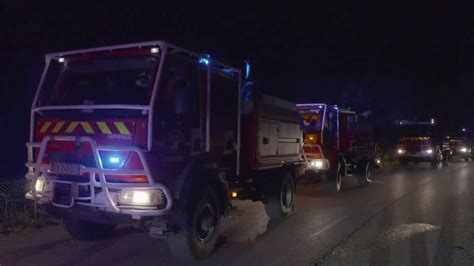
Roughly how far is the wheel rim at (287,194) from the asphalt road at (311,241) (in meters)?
0.31

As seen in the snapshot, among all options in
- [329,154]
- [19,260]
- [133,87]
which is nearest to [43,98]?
[133,87]

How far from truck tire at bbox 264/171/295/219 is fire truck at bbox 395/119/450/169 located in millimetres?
18328

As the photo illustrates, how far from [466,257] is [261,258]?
2.74 metres

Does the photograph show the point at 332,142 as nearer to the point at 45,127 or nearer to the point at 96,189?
the point at 45,127

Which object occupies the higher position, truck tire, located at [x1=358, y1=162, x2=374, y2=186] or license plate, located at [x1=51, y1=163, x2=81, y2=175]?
license plate, located at [x1=51, y1=163, x2=81, y2=175]

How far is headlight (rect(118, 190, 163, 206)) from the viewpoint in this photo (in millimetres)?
5637

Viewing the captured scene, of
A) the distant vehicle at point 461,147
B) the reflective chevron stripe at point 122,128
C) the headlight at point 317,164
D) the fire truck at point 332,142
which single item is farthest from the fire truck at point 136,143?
the distant vehicle at point 461,147

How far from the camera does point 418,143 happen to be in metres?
26.4

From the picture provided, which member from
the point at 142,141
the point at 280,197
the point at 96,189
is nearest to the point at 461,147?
the point at 280,197

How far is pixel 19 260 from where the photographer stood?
640 centimetres

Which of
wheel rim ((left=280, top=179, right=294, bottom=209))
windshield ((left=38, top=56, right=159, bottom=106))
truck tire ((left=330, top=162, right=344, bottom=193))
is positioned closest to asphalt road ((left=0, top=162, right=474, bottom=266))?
wheel rim ((left=280, top=179, right=294, bottom=209))

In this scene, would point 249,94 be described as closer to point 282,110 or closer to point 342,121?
point 282,110

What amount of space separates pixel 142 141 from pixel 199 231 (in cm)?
152

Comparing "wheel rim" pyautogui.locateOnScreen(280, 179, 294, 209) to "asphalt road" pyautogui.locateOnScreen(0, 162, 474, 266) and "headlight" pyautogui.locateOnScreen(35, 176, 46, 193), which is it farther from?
"headlight" pyautogui.locateOnScreen(35, 176, 46, 193)
